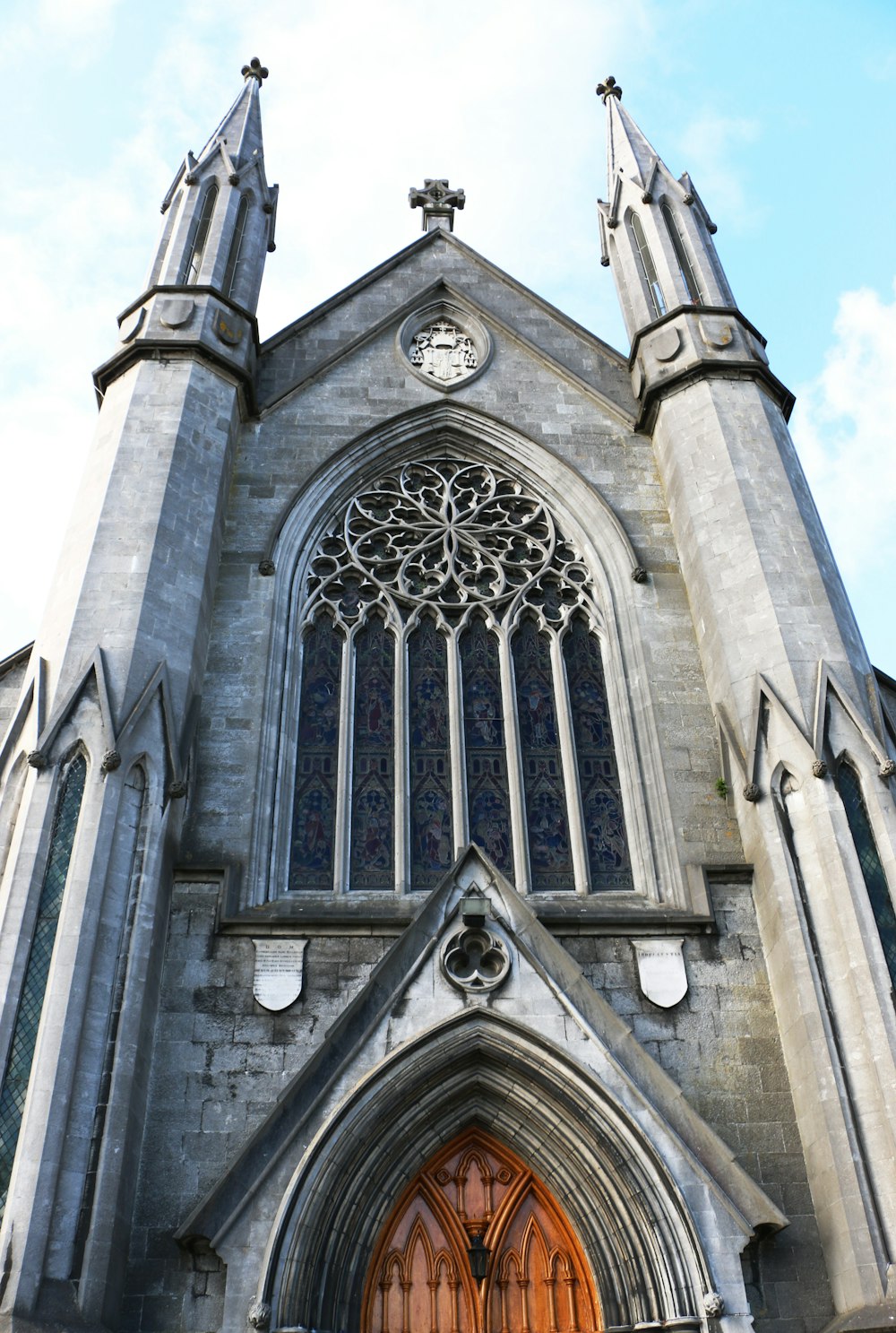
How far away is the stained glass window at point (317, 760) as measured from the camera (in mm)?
10102

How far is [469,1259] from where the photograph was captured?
8.31m

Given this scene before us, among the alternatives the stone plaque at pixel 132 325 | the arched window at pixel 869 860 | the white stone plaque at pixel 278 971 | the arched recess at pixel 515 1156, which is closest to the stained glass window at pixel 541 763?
the arched recess at pixel 515 1156

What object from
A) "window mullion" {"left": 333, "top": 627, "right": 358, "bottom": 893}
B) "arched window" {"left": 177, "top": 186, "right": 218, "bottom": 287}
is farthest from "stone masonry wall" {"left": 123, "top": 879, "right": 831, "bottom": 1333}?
"arched window" {"left": 177, "top": 186, "right": 218, "bottom": 287}

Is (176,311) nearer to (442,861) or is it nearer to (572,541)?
(572,541)

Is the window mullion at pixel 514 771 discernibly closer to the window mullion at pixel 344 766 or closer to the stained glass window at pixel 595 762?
the stained glass window at pixel 595 762

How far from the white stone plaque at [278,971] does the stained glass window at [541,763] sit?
2.17 m

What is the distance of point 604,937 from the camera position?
929cm

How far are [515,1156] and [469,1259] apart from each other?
0.74 m

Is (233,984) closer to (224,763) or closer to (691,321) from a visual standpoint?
(224,763)

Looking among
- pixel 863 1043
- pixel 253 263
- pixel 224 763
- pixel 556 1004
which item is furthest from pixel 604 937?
pixel 253 263

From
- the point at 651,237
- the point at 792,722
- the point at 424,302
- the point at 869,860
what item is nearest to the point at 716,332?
the point at 651,237

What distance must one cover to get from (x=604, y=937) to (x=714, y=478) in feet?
15.5

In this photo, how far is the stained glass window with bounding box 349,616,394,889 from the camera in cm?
1014

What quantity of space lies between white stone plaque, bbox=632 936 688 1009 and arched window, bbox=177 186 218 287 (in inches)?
333
